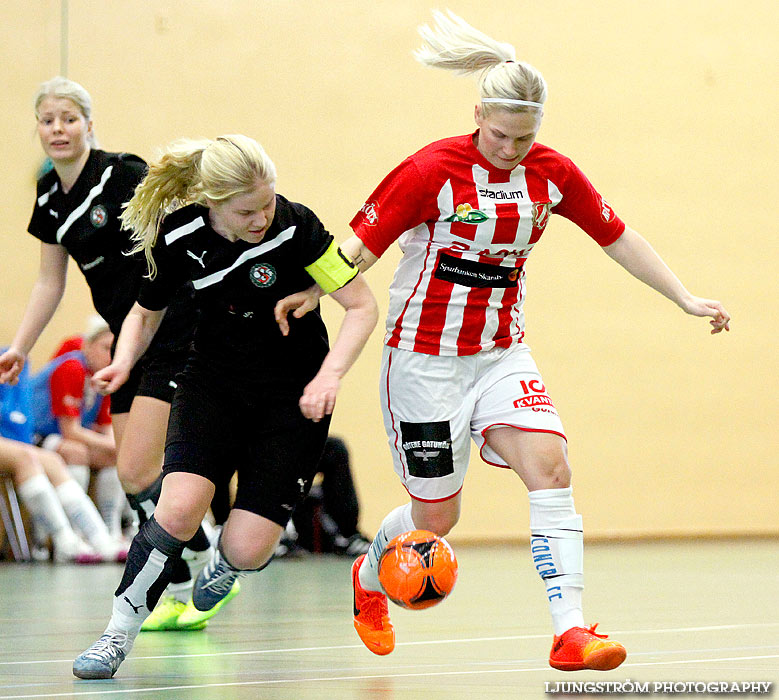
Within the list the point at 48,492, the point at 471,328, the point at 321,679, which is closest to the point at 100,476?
the point at 48,492

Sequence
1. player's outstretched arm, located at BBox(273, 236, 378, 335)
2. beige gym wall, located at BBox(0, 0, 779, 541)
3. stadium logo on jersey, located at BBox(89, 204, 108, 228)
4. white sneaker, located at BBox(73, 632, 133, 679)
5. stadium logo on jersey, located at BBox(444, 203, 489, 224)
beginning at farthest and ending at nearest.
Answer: beige gym wall, located at BBox(0, 0, 779, 541) < stadium logo on jersey, located at BBox(89, 204, 108, 228) < stadium logo on jersey, located at BBox(444, 203, 489, 224) < player's outstretched arm, located at BBox(273, 236, 378, 335) < white sneaker, located at BBox(73, 632, 133, 679)

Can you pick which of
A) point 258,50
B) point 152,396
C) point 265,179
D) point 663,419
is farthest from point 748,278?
point 265,179

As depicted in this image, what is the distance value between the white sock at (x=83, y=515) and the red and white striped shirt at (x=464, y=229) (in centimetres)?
466

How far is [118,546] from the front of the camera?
8.11 meters

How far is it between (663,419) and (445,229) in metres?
6.98

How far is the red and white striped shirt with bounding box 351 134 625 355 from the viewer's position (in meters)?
3.76

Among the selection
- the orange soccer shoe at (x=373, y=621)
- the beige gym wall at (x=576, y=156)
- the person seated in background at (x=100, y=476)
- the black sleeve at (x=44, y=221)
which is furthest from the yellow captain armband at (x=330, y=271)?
the beige gym wall at (x=576, y=156)

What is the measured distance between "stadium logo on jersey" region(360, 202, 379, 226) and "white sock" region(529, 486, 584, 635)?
0.96 metres

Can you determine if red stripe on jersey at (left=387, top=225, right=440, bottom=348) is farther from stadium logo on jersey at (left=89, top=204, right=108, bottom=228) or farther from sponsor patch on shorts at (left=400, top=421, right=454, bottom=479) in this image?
stadium logo on jersey at (left=89, top=204, right=108, bottom=228)

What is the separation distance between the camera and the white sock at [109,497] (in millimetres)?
8602

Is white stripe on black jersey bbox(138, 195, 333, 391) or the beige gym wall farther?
the beige gym wall

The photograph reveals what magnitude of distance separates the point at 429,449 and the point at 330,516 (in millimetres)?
5039

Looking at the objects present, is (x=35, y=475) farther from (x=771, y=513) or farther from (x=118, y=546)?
(x=771, y=513)

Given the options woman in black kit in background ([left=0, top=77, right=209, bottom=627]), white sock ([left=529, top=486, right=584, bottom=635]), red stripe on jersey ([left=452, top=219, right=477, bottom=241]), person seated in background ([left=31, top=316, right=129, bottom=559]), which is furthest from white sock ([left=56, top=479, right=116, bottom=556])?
white sock ([left=529, top=486, right=584, bottom=635])
